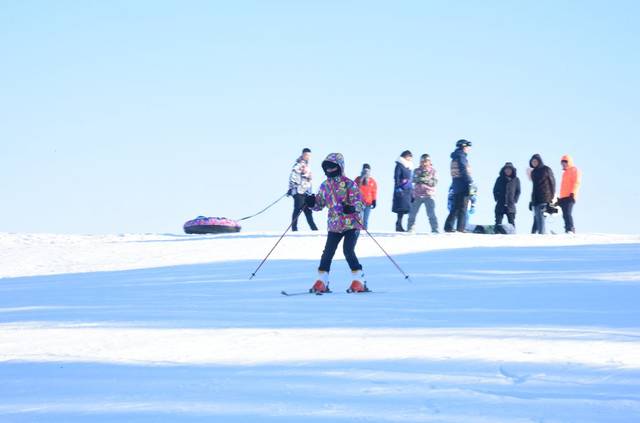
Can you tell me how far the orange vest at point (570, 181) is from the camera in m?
21.1

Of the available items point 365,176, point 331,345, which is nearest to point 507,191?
point 365,176

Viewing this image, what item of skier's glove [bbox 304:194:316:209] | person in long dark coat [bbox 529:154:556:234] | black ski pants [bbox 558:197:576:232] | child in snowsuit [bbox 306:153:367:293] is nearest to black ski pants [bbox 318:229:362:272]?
child in snowsuit [bbox 306:153:367:293]

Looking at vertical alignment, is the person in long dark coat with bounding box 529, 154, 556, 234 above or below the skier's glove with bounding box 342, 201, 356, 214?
above

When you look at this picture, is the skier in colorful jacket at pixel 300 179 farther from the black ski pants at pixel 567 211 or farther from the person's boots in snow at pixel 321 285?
the person's boots in snow at pixel 321 285

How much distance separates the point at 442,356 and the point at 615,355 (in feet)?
3.60

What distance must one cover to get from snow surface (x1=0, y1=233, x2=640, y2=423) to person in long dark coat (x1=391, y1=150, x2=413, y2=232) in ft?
19.0

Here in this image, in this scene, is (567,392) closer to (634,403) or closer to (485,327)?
(634,403)

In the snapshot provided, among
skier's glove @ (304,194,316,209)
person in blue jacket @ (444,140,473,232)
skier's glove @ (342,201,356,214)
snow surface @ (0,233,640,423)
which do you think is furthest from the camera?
person in blue jacket @ (444,140,473,232)

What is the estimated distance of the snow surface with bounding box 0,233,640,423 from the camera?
492 centimetres

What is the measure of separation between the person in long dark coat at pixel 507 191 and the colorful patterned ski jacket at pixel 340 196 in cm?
1043

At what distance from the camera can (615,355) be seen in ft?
20.7

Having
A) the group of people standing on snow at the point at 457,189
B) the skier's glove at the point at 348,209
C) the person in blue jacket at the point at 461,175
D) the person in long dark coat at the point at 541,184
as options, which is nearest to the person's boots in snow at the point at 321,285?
the skier's glove at the point at 348,209

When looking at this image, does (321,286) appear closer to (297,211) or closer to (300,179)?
(297,211)

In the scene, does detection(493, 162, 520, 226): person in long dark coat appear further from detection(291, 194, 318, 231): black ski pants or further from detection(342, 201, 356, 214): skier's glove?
detection(342, 201, 356, 214): skier's glove
